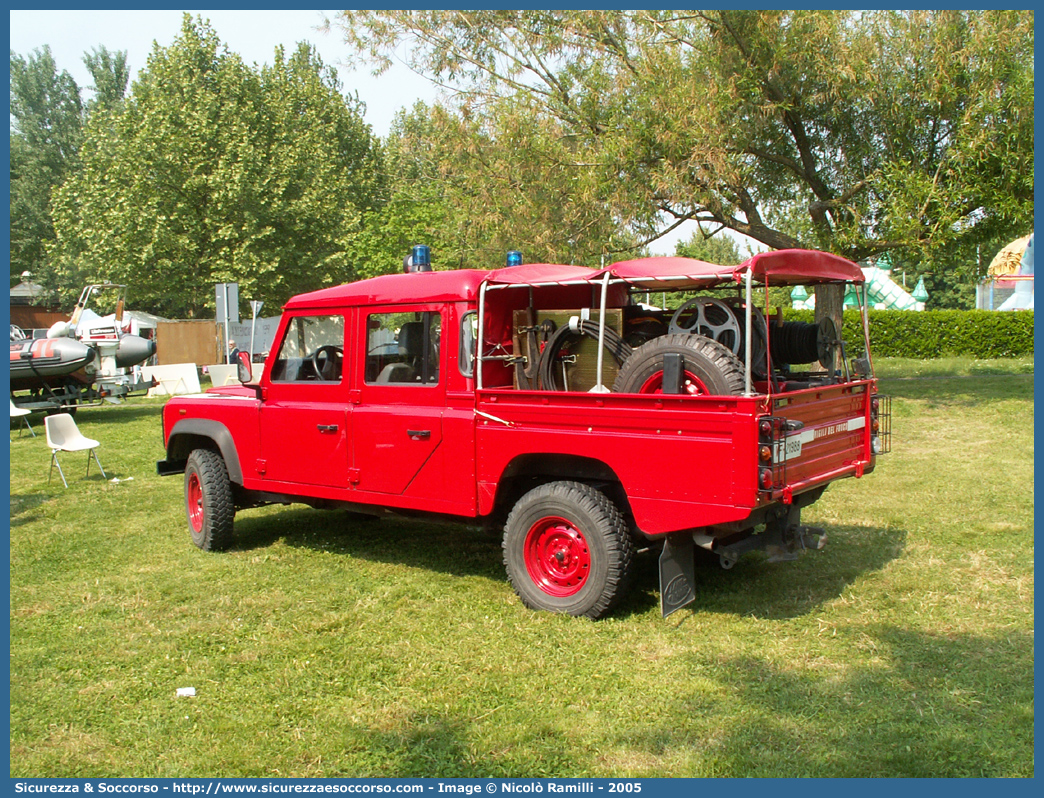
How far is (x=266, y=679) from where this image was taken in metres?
4.71

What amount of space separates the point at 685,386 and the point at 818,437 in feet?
3.05

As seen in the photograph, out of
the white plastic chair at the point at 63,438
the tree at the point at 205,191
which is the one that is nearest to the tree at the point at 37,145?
the tree at the point at 205,191

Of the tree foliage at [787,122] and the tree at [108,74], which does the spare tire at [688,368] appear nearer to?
the tree foliage at [787,122]

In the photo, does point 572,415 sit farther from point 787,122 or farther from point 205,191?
point 205,191

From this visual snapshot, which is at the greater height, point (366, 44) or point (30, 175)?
point (30, 175)

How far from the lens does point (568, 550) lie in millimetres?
5512

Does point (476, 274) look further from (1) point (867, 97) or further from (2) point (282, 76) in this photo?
(2) point (282, 76)

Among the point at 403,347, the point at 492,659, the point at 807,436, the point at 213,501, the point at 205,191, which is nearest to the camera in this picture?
the point at 492,659

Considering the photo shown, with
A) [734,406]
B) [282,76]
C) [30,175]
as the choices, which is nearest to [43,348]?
[734,406]

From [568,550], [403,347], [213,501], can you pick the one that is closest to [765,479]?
[568,550]

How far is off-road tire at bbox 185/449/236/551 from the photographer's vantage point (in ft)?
23.8

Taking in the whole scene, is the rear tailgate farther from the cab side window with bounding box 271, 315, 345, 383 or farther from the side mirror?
the side mirror

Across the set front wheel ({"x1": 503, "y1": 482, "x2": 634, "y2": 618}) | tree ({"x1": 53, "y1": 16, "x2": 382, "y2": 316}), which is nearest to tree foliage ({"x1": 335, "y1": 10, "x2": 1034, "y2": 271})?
front wheel ({"x1": 503, "y1": 482, "x2": 634, "y2": 618})

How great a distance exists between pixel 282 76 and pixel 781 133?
26259mm
